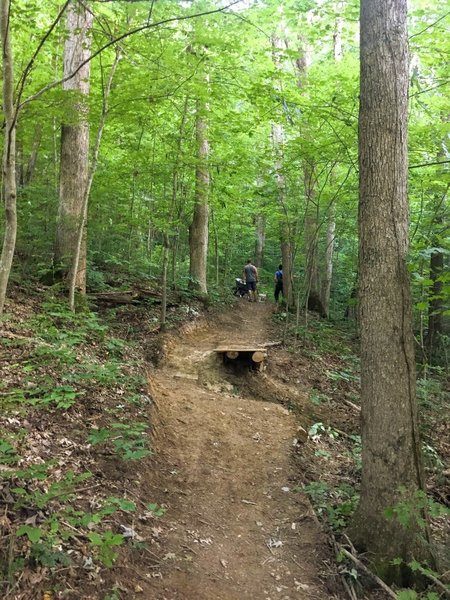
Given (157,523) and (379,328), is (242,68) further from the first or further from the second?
(157,523)

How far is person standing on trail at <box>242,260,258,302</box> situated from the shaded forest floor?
27.3 feet

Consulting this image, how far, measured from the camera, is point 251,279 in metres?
16.9

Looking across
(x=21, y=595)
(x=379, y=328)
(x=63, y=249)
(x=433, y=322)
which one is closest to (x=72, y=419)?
(x=21, y=595)

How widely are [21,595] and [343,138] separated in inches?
339

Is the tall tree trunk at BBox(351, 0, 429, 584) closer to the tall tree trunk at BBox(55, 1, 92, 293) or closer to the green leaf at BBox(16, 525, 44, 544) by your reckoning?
the green leaf at BBox(16, 525, 44, 544)

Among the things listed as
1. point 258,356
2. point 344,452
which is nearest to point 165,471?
point 344,452

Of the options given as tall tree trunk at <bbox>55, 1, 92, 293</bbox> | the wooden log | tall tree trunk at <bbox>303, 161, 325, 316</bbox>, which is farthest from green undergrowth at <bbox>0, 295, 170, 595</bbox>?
tall tree trunk at <bbox>303, 161, 325, 316</bbox>

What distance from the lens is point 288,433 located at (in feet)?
21.0

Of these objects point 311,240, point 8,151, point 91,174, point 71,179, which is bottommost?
point 311,240

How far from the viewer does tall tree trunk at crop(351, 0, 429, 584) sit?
145 inches

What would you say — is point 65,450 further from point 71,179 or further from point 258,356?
point 71,179

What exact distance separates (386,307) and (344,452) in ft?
10.9

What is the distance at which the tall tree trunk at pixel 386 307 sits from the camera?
3682 millimetres

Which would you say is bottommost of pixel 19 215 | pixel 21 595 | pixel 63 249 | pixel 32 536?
pixel 21 595
